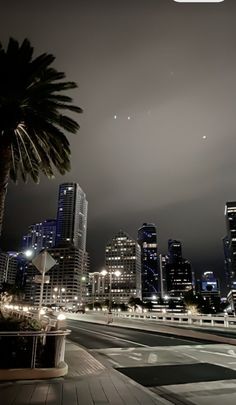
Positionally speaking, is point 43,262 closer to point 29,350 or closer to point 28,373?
point 29,350

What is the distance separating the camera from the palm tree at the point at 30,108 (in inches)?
656

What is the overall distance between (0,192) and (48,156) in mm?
4864

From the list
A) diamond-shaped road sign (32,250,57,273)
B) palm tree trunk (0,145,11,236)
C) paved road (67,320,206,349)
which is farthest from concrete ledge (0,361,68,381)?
paved road (67,320,206,349)

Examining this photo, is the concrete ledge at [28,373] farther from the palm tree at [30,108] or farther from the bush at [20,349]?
the palm tree at [30,108]

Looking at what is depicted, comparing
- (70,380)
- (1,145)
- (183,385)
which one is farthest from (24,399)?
(1,145)

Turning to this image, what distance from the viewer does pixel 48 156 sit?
2006 cm

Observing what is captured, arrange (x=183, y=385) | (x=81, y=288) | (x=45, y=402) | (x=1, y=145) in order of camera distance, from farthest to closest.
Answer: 1. (x=81, y=288)
2. (x=1, y=145)
3. (x=183, y=385)
4. (x=45, y=402)

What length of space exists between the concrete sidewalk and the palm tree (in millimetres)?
9639

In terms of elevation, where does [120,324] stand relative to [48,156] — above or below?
below

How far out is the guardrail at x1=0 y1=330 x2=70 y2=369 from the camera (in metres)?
8.86

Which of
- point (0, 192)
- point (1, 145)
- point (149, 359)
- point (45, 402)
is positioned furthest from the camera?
point (1, 145)

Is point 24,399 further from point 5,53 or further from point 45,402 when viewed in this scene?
point 5,53

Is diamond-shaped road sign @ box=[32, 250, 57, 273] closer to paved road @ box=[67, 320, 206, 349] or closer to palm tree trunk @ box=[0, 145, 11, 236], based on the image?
palm tree trunk @ box=[0, 145, 11, 236]

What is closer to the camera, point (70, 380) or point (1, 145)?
point (70, 380)
